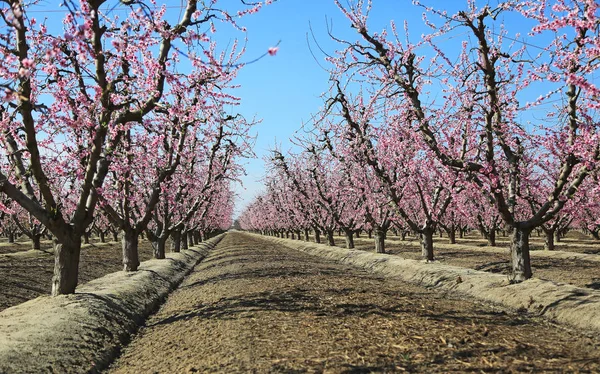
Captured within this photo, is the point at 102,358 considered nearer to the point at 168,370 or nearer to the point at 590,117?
the point at 168,370

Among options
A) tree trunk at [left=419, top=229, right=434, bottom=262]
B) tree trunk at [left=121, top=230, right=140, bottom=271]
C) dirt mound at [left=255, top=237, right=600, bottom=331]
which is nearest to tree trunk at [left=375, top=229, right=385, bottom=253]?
tree trunk at [left=419, top=229, right=434, bottom=262]

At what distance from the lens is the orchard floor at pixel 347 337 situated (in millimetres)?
6242

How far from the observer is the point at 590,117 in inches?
438

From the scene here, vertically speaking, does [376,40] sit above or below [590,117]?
above

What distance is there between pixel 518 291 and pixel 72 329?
1031 centimetres

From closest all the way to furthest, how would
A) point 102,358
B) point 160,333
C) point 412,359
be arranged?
1. point 412,359
2. point 102,358
3. point 160,333

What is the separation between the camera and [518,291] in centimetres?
1159

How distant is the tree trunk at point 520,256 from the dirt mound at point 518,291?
31 centimetres

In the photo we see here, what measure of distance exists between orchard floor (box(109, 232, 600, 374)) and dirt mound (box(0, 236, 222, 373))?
0.43 metres

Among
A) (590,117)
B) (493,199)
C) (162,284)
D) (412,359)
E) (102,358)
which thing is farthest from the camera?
(162,284)

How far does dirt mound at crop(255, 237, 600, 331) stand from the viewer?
9.31 m

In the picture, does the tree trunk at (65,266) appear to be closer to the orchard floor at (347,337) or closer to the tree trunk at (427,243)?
the orchard floor at (347,337)

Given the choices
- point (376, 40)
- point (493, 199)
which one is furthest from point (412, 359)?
point (376, 40)

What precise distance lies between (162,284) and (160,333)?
697 centimetres
